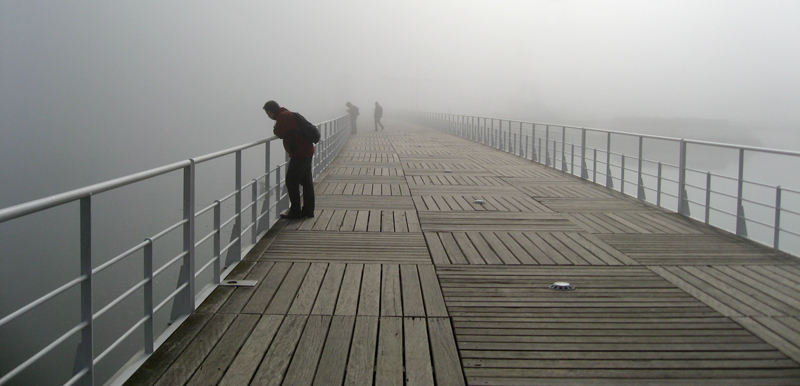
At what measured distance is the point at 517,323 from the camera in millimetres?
3822

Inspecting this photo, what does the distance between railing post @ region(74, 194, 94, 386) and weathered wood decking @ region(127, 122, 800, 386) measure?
0.34 meters

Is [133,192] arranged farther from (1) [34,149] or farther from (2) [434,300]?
(2) [434,300]

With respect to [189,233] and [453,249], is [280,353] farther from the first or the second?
[453,249]

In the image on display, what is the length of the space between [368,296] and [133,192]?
112955 mm

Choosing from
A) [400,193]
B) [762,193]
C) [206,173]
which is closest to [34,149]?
[206,173]

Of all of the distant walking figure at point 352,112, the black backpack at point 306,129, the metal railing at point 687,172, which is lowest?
the metal railing at point 687,172

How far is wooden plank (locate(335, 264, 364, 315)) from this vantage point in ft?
13.4

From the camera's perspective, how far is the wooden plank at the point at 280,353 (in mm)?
3031

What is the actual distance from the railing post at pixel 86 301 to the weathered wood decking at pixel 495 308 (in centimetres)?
34

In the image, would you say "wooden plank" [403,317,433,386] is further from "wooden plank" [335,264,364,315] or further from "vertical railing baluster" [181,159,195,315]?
"vertical railing baluster" [181,159,195,315]

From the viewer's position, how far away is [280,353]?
3352mm

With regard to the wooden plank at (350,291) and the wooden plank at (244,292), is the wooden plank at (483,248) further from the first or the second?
the wooden plank at (244,292)

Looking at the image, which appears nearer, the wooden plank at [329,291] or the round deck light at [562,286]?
the wooden plank at [329,291]

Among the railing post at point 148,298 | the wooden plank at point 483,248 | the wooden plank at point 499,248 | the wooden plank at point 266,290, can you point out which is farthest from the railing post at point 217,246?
the wooden plank at point 499,248
